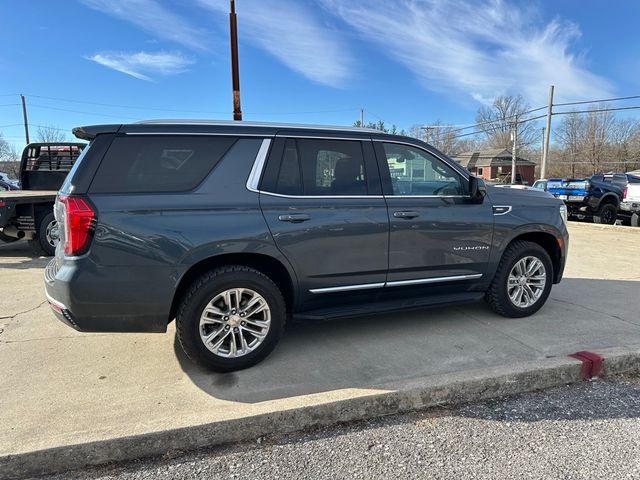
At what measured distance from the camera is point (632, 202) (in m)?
13.5

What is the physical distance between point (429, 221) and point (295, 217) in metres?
1.28

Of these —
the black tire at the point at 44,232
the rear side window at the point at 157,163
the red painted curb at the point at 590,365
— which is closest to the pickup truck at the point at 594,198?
the red painted curb at the point at 590,365

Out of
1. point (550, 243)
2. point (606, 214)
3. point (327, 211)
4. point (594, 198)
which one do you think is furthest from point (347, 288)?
point (606, 214)

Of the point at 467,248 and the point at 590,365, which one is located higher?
the point at 467,248

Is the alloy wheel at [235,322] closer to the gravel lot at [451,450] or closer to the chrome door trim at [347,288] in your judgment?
the chrome door trim at [347,288]

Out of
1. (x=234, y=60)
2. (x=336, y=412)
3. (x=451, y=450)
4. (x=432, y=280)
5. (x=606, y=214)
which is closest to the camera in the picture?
(x=451, y=450)

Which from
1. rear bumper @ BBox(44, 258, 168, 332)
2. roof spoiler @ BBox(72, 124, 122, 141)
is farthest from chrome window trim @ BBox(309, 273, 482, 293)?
roof spoiler @ BBox(72, 124, 122, 141)

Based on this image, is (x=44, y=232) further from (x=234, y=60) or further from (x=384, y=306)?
(x=384, y=306)

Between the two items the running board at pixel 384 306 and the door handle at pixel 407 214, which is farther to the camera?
the door handle at pixel 407 214

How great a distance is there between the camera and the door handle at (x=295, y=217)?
3500mm

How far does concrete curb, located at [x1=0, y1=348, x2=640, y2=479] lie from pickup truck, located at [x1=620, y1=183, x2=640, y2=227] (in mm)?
11810

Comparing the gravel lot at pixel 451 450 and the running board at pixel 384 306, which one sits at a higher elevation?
the running board at pixel 384 306

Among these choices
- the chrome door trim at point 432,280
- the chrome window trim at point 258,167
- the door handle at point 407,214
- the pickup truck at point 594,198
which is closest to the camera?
the chrome window trim at point 258,167

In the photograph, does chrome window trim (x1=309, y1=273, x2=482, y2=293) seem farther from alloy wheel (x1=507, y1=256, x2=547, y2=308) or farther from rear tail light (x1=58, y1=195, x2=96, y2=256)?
rear tail light (x1=58, y1=195, x2=96, y2=256)
